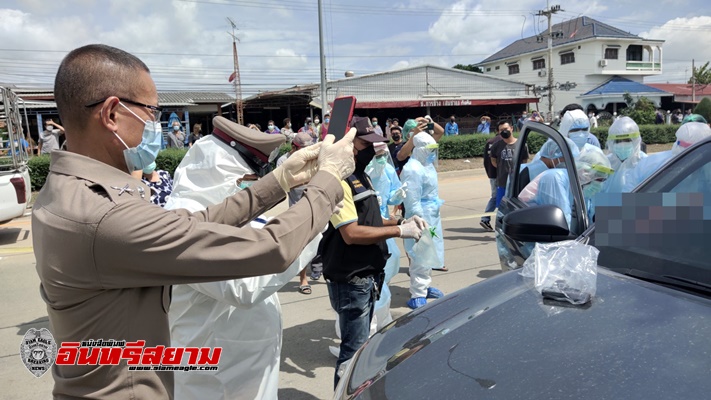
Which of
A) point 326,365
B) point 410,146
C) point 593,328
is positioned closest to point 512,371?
point 593,328

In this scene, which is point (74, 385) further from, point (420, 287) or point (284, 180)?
point (420, 287)

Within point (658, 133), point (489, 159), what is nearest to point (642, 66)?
point (658, 133)

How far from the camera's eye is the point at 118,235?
126 cm

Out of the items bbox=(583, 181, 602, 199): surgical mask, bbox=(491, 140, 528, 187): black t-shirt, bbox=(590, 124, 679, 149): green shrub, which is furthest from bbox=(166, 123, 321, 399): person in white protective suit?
bbox=(590, 124, 679, 149): green shrub

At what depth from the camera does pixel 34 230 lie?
1.40m

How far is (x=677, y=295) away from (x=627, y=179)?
3.67m

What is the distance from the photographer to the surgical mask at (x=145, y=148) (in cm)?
155

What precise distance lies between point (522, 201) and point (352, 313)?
158cm

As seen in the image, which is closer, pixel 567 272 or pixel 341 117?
pixel 567 272

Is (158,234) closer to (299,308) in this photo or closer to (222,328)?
(222,328)

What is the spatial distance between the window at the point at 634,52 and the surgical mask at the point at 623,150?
6471 cm

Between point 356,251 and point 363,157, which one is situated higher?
point 363,157

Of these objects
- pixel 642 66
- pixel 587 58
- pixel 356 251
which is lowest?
pixel 356 251

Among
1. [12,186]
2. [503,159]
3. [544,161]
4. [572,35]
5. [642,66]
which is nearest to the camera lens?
[544,161]
